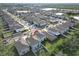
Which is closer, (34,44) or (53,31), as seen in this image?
(34,44)

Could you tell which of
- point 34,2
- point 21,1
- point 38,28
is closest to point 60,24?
point 38,28

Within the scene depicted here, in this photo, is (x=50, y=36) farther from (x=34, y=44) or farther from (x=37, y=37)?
(x=34, y=44)

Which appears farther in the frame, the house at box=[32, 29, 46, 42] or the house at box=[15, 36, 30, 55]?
the house at box=[32, 29, 46, 42]

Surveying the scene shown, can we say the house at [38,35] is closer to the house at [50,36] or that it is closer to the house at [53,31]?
the house at [50,36]

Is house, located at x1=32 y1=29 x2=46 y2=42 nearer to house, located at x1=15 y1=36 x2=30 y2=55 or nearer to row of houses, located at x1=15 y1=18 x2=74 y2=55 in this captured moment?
row of houses, located at x1=15 y1=18 x2=74 y2=55

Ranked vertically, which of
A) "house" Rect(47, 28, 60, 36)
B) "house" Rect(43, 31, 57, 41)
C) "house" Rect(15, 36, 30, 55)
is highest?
"house" Rect(47, 28, 60, 36)

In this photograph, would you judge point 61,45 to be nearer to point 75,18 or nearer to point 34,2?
point 75,18

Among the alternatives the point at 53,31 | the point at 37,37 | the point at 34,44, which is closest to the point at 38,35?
the point at 37,37

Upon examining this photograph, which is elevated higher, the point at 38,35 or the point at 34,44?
the point at 38,35

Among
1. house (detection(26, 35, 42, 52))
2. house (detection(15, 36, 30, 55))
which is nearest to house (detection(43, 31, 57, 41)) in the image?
house (detection(26, 35, 42, 52))
